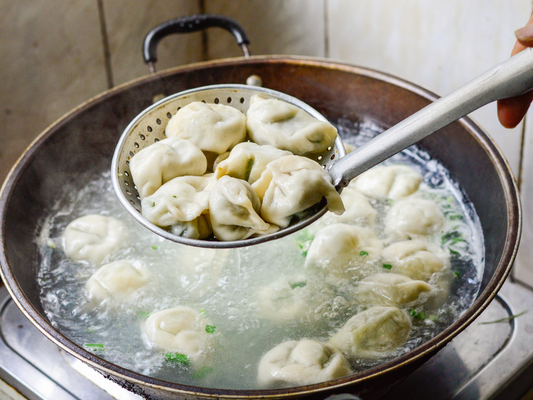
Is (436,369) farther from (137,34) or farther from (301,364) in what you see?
(137,34)

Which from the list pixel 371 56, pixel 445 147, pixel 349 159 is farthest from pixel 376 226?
pixel 371 56

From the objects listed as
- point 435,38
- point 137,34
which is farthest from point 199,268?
point 137,34

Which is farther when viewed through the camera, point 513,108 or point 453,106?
point 513,108

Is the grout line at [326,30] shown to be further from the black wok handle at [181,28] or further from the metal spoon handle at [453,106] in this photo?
the metal spoon handle at [453,106]

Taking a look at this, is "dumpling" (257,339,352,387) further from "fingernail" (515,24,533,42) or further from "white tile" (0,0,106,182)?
"white tile" (0,0,106,182)

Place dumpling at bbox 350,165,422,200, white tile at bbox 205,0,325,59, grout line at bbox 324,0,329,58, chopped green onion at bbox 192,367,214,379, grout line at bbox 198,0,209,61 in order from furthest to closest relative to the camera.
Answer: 1. grout line at bbox 198,0,209,61
2. white tile at bbox 205,0,325,59
3. grout line at bbox 324,0,329,58
4. dumpling at bbox 350,165,422,200
5. chopped green onion at bbox 192,367,214,379

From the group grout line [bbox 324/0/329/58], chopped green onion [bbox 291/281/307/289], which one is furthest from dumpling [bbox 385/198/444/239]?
grout line [bbox 324/0/329/58]

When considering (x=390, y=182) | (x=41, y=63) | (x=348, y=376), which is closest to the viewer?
(x=348, y=376)

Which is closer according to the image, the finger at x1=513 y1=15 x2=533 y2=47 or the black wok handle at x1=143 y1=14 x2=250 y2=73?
the finger at x1=513 y1=15 x2=533 y2=47
